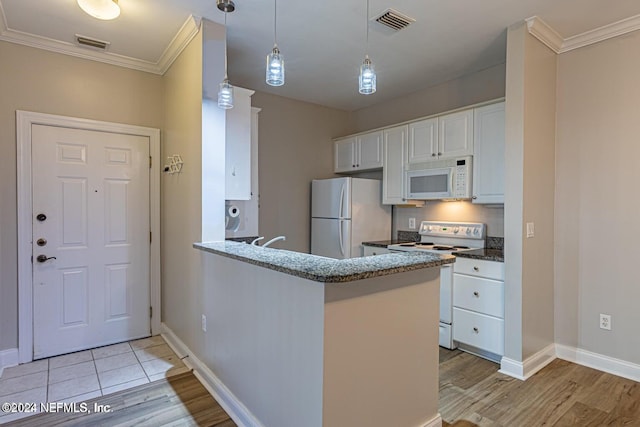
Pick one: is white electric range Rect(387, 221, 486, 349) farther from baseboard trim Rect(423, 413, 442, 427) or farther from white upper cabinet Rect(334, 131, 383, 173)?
baseboard trim Rect(423, 413, 442, 427)

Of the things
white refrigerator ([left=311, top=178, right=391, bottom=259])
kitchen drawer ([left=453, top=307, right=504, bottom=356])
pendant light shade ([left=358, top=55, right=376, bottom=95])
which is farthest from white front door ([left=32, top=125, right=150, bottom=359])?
kitchen drawer ([left=453, top=307, right=504, bottom=356])

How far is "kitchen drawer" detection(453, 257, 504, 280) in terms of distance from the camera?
2.83m

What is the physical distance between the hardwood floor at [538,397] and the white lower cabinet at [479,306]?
0.19 m

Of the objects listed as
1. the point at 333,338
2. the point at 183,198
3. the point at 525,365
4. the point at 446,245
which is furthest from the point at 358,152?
the point at 333,338

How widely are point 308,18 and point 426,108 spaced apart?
6.71 ft

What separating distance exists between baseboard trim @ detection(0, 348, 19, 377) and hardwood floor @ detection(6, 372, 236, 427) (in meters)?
0.92

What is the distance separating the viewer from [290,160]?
14.7 feet

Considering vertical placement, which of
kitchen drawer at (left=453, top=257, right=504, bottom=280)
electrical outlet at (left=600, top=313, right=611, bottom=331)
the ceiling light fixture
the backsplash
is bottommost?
electrical outlet at (left=600, top=313, right=611, bottom=331)

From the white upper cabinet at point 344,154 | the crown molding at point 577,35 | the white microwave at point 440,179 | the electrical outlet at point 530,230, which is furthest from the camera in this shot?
the white upper cabinet at point 344,154

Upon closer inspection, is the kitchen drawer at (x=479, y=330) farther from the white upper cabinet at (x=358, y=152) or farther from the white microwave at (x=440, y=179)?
the white upper cabinet at (x=358, y=152)

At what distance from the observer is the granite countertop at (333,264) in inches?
57.5

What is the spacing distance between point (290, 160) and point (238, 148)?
1525mm

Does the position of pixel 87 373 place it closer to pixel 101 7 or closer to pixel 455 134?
pixel 101 7

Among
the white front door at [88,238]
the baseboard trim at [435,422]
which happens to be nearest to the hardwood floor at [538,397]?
the baseboard trim at [435,422]
